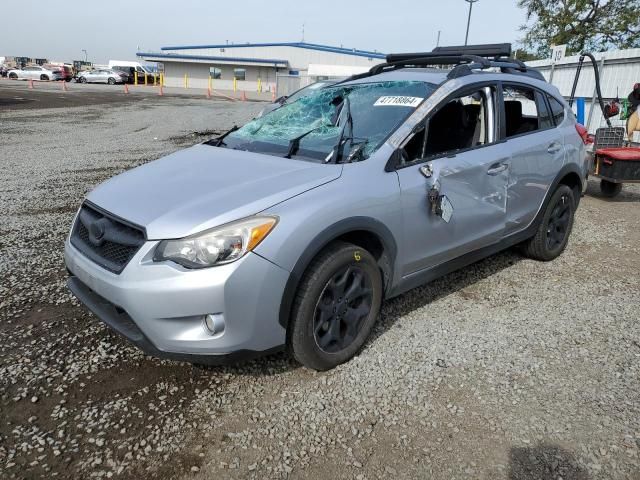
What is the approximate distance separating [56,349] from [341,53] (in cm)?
5258

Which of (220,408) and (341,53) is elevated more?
(341,53)

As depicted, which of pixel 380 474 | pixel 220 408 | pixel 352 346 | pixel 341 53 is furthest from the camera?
pixel 341 53

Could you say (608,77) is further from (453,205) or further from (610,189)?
(453,205)

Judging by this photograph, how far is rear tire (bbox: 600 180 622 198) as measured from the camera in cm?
752

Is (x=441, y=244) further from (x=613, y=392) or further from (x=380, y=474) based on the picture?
(x=380, y=474)

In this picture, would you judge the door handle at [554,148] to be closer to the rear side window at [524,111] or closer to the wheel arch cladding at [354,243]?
the rear side window at [524,111]

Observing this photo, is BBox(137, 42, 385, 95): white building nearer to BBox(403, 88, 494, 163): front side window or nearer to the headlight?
BBox(403, 88, 494, 163): front side window

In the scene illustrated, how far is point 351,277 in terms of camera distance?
9.39 ft

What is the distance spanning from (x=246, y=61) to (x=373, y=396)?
49.8 metres

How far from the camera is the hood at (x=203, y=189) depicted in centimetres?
245

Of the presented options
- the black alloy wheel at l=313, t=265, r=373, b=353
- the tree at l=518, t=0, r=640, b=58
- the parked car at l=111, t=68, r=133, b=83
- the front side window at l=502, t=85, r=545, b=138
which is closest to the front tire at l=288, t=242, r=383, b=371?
the black alloy wheel at l=313, t=265, r=373, b=353

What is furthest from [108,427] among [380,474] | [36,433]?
[380,474]

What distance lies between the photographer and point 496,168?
12.1ft

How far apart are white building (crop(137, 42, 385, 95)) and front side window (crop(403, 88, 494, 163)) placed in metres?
46.8
